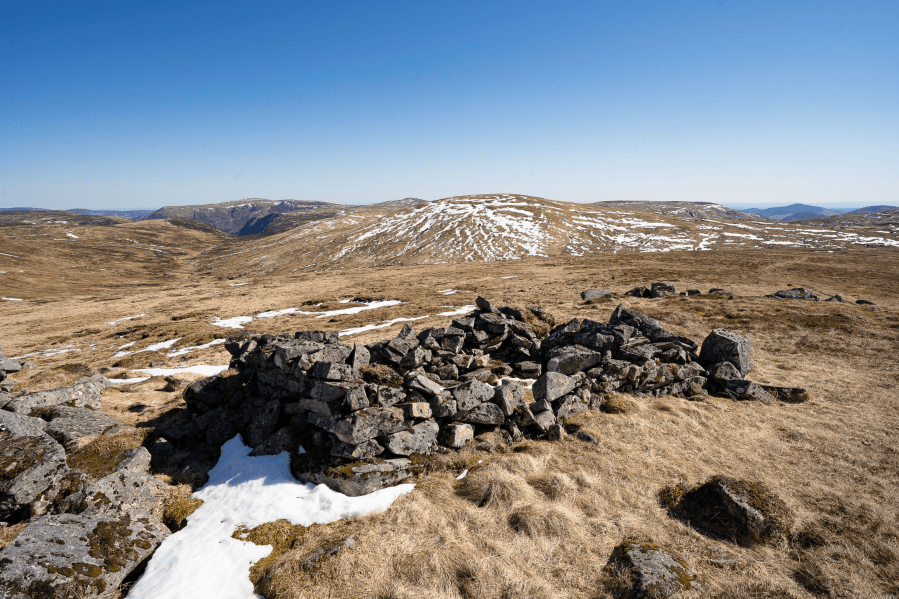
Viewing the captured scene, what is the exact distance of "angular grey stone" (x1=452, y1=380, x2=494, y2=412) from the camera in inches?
625

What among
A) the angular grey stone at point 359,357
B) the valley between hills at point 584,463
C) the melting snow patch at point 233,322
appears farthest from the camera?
the melting snow patch at point 233,322

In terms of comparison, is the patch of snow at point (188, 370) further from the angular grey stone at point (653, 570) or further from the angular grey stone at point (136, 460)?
the angular grey stone at point (653, 570)

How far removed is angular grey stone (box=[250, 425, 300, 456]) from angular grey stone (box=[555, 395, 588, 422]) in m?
11.7

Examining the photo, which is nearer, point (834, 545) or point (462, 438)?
point (834, 545)

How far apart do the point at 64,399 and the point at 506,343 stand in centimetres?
2351

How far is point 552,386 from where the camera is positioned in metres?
18.0

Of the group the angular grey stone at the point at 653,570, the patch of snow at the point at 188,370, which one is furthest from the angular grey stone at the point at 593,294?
the patch of snow at the point at 188,370

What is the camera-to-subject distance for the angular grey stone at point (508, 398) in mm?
16422

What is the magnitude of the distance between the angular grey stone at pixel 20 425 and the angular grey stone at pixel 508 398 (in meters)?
18.0

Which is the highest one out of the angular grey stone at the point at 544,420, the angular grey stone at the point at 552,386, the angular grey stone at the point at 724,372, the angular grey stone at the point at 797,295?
the angular grey stone at the point at 797,295

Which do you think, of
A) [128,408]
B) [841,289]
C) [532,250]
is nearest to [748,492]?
[128,408]

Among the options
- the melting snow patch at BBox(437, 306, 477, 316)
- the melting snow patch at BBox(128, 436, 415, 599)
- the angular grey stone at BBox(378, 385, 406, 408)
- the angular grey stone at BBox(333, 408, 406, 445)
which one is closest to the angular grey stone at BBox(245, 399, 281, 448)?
the melting snow patch at BBox(128, 436, 415, 599)

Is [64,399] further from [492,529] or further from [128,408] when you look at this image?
[492,529]

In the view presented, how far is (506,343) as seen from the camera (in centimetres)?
2372
